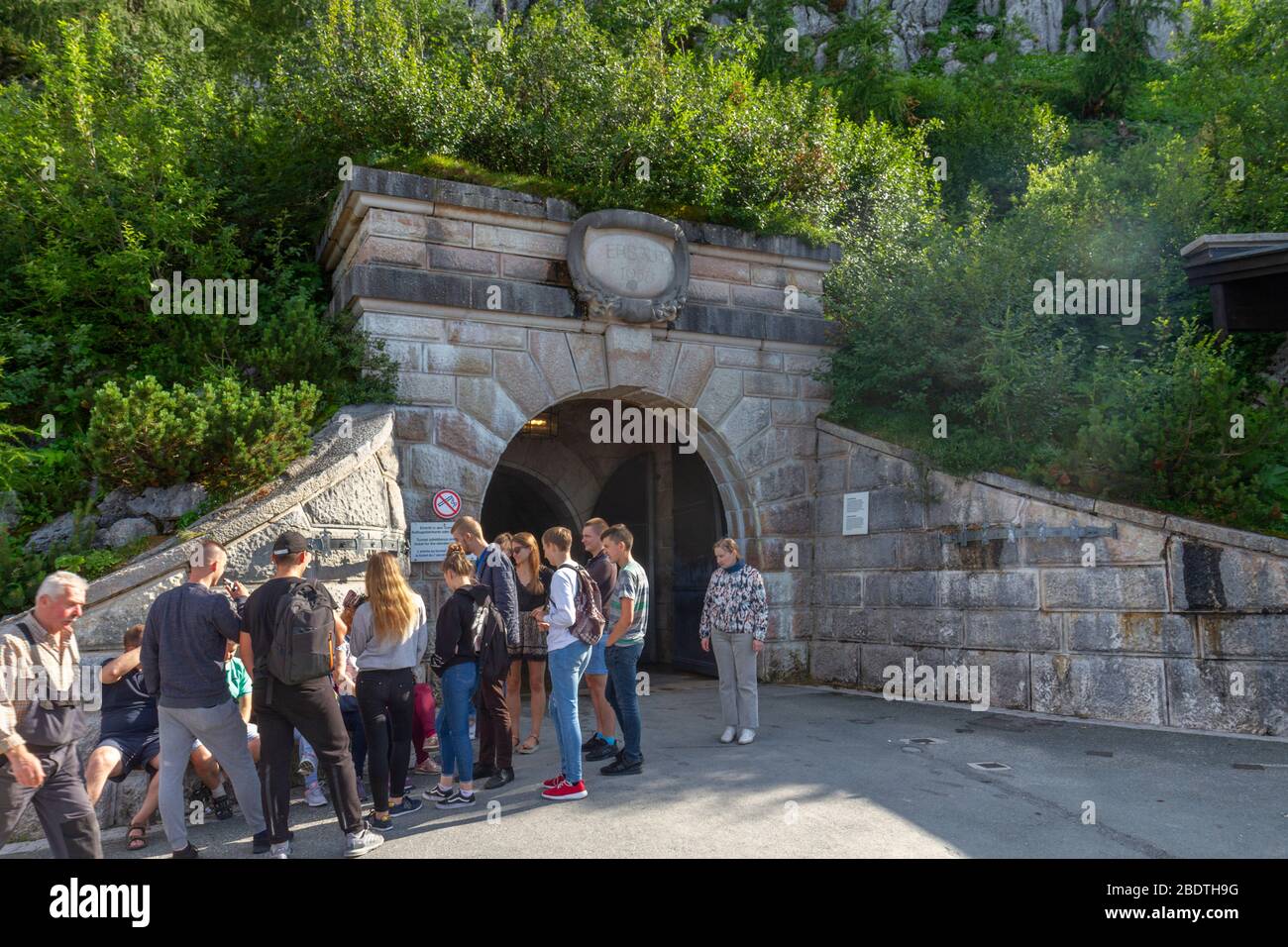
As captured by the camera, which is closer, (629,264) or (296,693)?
(296,693)

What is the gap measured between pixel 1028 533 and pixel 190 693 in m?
6.88

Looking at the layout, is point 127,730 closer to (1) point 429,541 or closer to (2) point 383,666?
(2) point 383,666

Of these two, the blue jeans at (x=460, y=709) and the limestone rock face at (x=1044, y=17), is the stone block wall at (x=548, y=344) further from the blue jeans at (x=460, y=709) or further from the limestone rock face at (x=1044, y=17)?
the limestone rock face at (x=1044, y=17)

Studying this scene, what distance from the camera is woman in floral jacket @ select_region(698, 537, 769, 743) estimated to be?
22.6 ft

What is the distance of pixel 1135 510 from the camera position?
7.51m

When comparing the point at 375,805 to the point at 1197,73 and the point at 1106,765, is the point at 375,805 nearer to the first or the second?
the point at 1106,765

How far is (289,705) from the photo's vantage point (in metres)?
4.45

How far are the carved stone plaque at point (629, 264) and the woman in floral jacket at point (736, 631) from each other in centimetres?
342

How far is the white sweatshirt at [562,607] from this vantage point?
5.53m

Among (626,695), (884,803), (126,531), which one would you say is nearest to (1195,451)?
(884,803)

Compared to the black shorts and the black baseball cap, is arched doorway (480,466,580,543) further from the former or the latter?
the black baseball cap

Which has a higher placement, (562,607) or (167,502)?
(167,502)

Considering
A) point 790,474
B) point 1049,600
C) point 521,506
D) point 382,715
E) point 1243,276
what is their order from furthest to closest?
point 521,506, point 790,474, point 1243,276, point 1049,600, point 382,715

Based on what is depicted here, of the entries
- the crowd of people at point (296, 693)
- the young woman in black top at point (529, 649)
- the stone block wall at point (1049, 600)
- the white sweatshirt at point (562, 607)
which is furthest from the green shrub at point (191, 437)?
the stone block wall at point (1049, 600)
